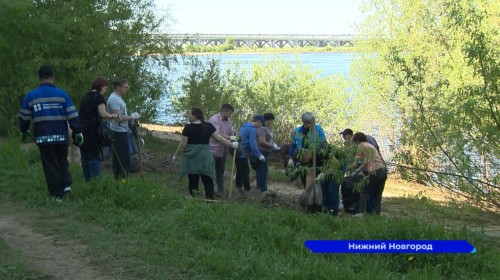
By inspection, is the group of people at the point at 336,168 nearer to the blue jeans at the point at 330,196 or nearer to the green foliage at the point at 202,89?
the blue jeans at the point at 330,196

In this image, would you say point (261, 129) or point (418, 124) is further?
point (261, 129)

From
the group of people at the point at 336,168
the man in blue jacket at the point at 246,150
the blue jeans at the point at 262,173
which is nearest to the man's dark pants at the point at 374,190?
the group of people at the point at 336,168

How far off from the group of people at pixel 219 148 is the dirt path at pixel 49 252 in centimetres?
253

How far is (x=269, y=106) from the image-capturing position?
21109 mm

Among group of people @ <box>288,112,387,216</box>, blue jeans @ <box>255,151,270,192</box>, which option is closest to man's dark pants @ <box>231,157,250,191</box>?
blue jeans @ <box>255,151,270,192</box>

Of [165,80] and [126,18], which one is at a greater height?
[126,18]

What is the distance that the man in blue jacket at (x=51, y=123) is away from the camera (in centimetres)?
689

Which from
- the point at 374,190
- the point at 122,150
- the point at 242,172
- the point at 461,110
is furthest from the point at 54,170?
the point at 461,110

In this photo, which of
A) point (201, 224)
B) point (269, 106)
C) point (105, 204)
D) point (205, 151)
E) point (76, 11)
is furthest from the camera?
point (269, 106)

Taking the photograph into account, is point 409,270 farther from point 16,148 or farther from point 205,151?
point 16,148

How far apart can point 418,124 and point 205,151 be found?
315cm

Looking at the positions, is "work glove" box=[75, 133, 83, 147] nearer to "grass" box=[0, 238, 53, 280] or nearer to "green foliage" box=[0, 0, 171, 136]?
"grass" box=[0, 238, 53, 280]

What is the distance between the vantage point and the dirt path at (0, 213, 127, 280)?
4699mm

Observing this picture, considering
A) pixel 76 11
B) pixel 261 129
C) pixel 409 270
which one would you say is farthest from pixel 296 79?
pixel 409 270
